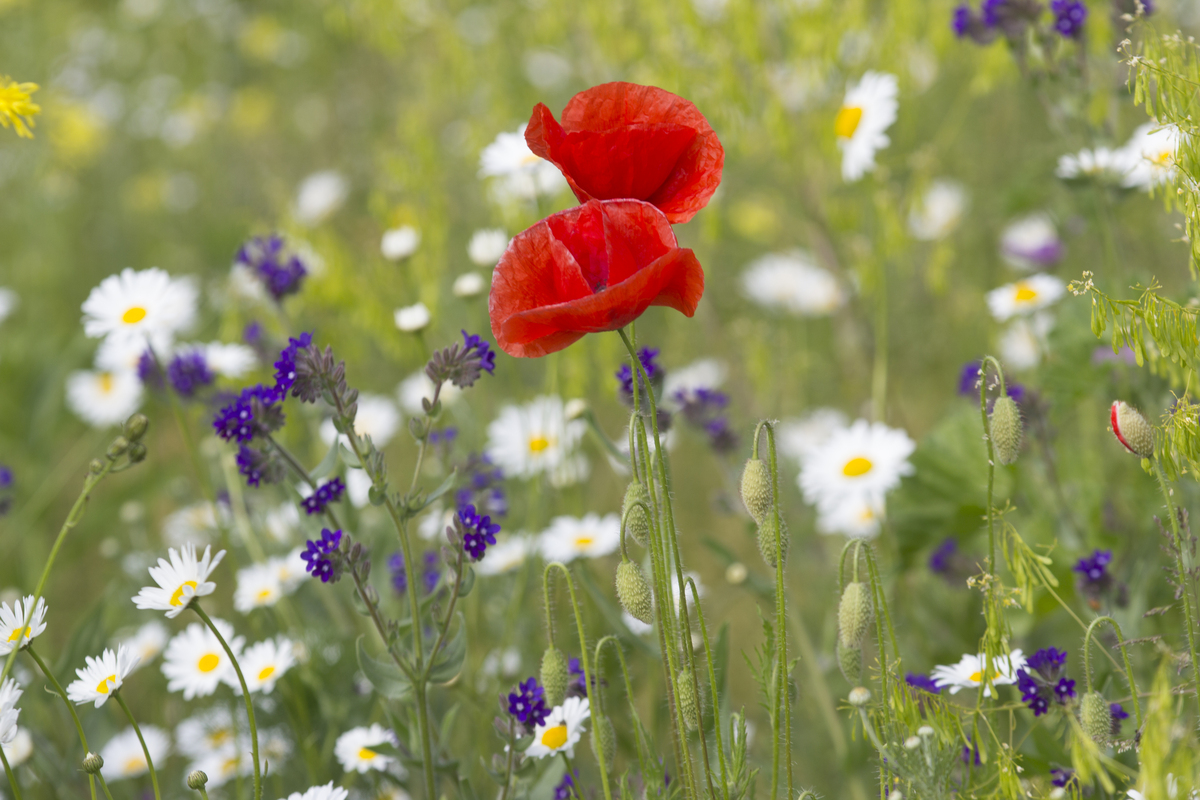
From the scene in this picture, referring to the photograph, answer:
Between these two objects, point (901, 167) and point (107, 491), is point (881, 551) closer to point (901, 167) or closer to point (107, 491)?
point (901, 167)

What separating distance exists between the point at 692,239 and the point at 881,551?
1571mm

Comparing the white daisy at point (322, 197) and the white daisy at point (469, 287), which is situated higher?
the white daisy at point (322, 197)

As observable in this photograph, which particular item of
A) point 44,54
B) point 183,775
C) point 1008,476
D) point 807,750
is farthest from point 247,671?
point 44,54

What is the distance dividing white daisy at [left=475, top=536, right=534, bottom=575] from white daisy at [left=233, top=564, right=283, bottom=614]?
1.13ft

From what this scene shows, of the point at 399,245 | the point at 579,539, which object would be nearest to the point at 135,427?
the point at 579,539

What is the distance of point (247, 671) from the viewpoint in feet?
4.78

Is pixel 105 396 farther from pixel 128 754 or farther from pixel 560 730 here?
pixel 560 730

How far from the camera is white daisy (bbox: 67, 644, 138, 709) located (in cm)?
109

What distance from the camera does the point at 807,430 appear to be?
2.62 metres

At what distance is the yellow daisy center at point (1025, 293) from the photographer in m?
1.93

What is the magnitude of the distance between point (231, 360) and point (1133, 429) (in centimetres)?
162

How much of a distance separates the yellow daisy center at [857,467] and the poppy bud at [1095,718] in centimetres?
72

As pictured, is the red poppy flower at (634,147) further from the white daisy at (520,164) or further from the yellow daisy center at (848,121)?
the yellow daisy center at (848,121)

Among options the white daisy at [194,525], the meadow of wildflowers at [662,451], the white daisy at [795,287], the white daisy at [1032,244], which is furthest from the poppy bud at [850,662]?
the white daisy at [795,287]
